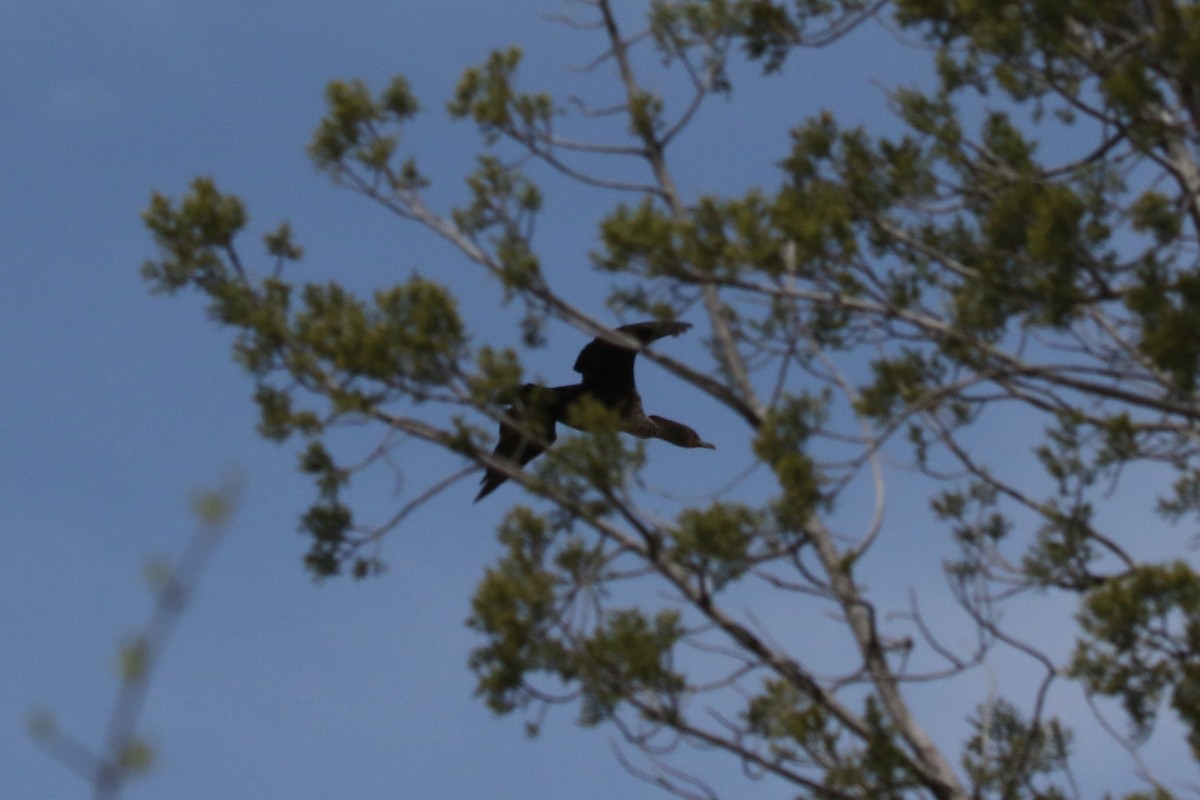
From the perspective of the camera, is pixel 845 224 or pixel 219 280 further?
pixel 219 280

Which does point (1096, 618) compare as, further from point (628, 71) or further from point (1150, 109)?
point (628, 71)

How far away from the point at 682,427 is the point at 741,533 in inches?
119

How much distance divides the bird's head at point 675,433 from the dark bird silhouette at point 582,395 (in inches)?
12.8

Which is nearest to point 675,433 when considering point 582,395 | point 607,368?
point 607,368

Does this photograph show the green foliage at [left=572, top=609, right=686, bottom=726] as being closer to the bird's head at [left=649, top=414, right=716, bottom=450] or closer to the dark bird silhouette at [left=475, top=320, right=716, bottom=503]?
the dark bird silhouette at [left=475, top=320, right=716, bottom=503]

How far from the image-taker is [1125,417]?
20.5ft

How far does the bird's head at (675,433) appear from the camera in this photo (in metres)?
8.68

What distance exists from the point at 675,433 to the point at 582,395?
258cm

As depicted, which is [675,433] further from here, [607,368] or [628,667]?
[628,667]

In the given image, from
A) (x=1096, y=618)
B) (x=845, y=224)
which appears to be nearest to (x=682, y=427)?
(x=845, y=224)

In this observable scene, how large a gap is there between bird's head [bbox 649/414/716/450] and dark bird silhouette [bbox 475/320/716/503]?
0.32 m

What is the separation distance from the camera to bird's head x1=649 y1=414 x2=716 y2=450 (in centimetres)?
868

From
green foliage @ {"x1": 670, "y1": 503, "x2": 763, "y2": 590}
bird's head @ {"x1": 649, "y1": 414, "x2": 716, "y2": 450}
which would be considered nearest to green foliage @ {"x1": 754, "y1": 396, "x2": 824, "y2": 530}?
green foliage @ {"x1": 670, "y1": 503, "x2": 763, "y2": 590}

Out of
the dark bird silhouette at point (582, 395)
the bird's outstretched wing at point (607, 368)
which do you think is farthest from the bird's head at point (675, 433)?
the bird's outstretched wing at point (607, 368)
